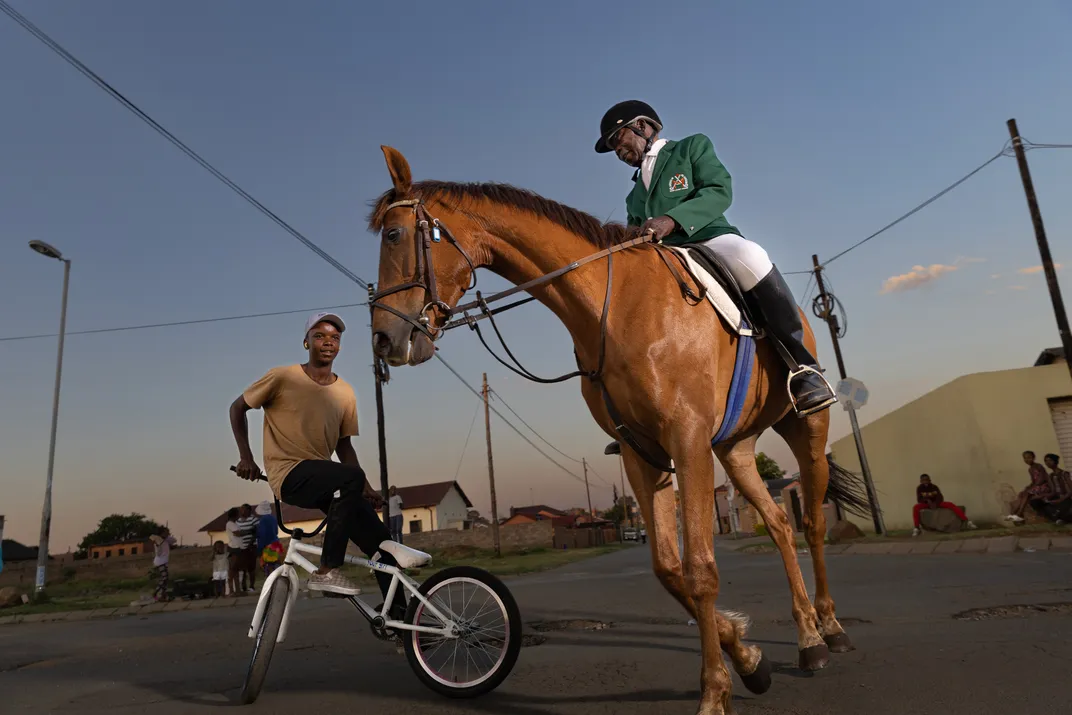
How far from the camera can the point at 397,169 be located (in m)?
3.31

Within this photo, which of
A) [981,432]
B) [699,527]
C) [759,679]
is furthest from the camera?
[981,432]

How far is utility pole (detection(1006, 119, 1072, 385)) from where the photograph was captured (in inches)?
610

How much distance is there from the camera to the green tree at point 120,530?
9456 cm

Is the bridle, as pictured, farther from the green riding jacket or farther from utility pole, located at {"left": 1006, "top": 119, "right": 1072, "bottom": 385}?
utility pole, located at {"left": 1006, "top": 119, "right": 1072, "bottom": 385}

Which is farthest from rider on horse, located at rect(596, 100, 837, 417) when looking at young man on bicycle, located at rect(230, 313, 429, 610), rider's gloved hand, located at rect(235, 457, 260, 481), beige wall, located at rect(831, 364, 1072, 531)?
beige wall, located at rect(831, 364, 1072, 531)

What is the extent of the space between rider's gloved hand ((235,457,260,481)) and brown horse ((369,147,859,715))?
6.25 feet

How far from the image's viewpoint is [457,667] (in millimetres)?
4066

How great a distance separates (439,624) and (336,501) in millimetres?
961

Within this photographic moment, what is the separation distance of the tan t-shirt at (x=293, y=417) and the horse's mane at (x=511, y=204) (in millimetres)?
1608

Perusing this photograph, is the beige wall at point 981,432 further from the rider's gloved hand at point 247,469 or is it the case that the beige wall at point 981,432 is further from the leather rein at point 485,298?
the rider's gloved hand at point 247,469

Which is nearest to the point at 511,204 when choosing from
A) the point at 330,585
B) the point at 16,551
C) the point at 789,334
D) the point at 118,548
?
the point at 789,334

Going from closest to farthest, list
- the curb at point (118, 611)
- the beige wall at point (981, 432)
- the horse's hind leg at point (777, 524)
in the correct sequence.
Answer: the horse's hind leg at point (777, 524) → the curb at point (118, 611) → the beige wall at point (981, 432)

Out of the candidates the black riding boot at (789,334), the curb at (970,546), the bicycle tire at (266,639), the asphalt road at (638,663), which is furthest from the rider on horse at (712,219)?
the curb at (970,546)

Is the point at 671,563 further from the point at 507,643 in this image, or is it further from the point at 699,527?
the point at 507,643
